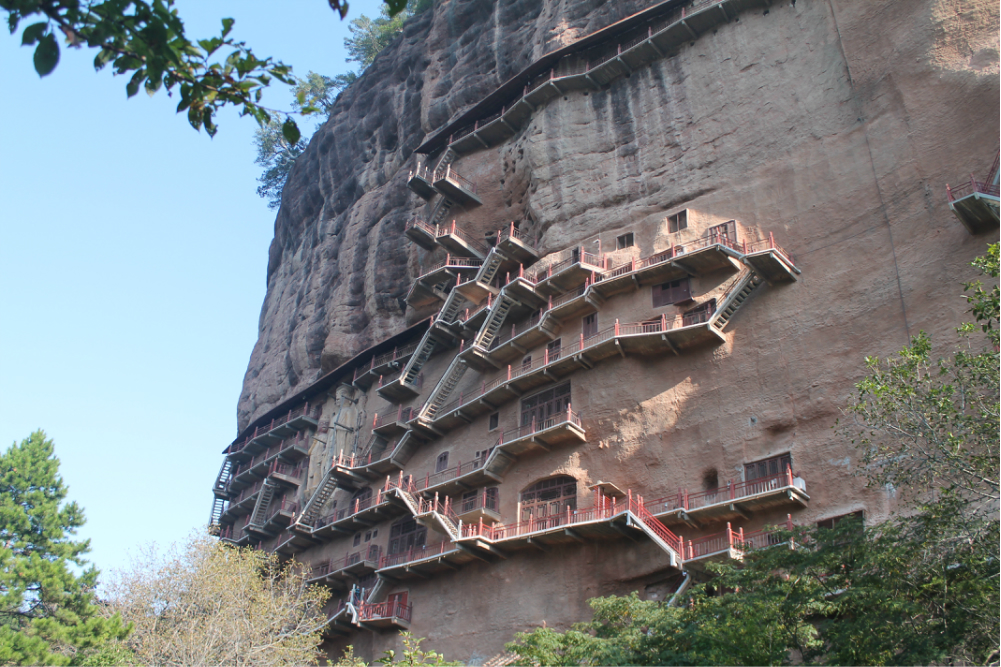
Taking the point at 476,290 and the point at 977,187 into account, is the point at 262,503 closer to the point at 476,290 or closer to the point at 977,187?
the point at 476,290

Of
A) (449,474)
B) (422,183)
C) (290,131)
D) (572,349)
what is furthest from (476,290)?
(290,131)

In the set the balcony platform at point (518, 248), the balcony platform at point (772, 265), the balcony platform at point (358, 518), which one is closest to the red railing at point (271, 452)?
the balcony platform at point (358, 518)

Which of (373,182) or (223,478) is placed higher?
(373,182)

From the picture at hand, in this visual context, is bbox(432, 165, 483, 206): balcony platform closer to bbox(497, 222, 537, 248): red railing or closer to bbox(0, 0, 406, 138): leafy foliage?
bbox(497, 222, 537, 248): red railing

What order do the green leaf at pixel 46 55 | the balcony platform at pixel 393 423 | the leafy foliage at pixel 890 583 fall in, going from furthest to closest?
the balcony platform at pixel 393 423, the leafy foliage at pixel 890 583, the green leaf at pixel 46 55

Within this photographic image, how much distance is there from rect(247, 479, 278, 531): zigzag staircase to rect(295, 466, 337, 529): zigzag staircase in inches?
272

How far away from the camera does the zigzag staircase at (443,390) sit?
122ft

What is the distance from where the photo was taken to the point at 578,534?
2845cm

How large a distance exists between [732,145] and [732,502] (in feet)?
47.9

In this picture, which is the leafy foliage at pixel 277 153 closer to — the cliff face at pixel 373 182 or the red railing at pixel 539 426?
the cliff face at pixel 373 182

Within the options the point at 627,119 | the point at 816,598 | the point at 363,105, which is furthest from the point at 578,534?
the point at 363,105

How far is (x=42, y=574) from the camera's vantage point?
32.9 metres

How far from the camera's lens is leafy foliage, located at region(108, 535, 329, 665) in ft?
92.2

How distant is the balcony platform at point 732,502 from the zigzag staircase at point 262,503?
2735 cm
